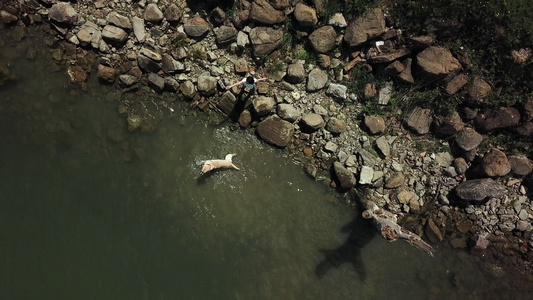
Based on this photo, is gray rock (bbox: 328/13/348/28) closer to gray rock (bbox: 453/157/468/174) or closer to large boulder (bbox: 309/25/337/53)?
large boulder (bbox: 309/25/337/53)

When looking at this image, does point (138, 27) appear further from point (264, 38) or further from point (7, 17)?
point (7, 17)

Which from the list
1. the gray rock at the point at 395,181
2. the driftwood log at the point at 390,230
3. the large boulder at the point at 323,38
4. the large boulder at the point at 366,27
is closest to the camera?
the driftwood log at the point at 390,230

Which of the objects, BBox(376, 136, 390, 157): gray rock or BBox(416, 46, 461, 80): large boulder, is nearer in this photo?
BBox(416, 46, 461, 80): large boulder

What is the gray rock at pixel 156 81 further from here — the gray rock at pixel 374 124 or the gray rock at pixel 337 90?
the gray rock at pixel 374 124

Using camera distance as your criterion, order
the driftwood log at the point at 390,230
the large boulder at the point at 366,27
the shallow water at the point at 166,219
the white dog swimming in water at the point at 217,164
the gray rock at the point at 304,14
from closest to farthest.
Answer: the driftwood log at the point at 390,230, the shallow water at the point at 166,219, the white dog swimming in water at the point at 217,164, the large boulder at the point at 366,27, the gray rock at the point at 304,14

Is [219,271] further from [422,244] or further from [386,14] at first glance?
[386,14]

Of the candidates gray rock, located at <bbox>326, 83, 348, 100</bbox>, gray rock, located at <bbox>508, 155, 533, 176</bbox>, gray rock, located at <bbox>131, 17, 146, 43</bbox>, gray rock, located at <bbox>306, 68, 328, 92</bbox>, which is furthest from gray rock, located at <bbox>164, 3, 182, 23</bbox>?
gray rock, located at <bbox>508, 155, 533, 176</bbox>

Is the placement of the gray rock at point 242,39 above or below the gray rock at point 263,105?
above

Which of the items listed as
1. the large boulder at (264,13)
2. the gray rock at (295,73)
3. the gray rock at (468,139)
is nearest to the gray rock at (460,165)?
the gray rock at (468,139)
